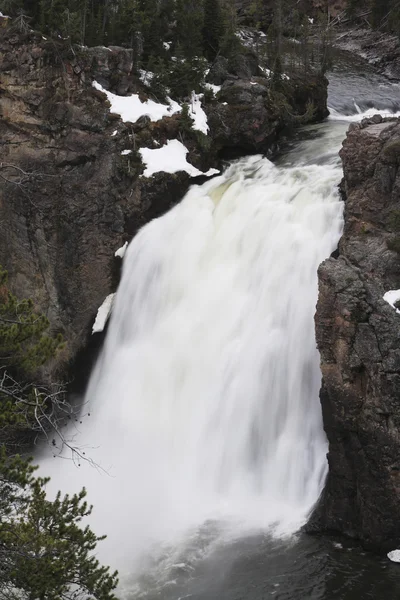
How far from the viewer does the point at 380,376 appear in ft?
40.8

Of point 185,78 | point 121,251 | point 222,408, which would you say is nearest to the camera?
point 222,408

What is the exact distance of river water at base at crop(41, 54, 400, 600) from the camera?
12.4 metres

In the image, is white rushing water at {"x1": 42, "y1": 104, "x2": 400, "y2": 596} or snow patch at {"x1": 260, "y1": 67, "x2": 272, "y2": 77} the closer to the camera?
white rushing water at {"x1": 42, "y1": 104, "x2": 400, "y2": 596}

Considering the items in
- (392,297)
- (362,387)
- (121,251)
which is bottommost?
(362,387)

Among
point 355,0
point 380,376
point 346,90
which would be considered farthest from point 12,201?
point 355,0

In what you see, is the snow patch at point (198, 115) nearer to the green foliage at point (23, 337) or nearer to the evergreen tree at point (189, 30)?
the evergreen tree at point (189, 30)

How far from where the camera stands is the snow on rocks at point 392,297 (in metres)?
12.8

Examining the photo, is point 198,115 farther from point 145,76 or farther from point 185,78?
point 145,76

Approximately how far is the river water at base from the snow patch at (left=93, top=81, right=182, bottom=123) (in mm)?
3377

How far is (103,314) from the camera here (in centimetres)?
1994

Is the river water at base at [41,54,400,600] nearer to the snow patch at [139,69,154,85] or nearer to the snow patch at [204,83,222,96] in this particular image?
the snow patch at [204,83,222,96]

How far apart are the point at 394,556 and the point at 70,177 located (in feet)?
47.5

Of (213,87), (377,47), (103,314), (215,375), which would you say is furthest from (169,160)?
(377,47)

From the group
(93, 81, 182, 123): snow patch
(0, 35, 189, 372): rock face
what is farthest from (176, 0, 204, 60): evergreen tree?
(0, 35, 189, 372): rock face
